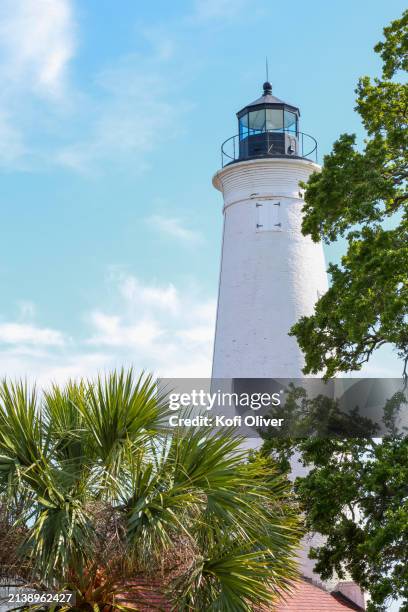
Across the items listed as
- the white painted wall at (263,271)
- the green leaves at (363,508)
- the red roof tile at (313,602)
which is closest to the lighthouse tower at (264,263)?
the white painted wall at (263,271)

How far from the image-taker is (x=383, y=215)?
596 inches

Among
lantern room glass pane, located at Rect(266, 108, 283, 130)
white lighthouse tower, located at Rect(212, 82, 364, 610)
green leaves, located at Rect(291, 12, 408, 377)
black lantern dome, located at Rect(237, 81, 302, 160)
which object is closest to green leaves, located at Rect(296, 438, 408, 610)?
green leaves, located at Rect(291, 12, 408, 377)

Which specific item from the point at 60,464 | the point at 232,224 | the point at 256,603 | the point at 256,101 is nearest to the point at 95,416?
the point at 60,464

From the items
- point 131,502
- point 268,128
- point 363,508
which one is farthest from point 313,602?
point 268,128

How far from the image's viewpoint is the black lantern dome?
26.5 metres

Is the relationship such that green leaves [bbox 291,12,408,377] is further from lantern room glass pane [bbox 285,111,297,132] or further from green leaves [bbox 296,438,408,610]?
lantern room glass pane [bbox 285,111,297,132]

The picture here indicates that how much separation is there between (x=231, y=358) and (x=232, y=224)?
372 cm

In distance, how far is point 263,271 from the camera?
2470 cm

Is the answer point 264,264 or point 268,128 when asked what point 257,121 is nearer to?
point 268,128

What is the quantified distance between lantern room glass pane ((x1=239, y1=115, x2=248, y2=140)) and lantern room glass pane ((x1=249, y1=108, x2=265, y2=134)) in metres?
0.13

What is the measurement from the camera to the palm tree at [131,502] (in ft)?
34.9

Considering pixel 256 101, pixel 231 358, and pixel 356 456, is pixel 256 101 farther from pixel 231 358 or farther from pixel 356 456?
pixel 356 456

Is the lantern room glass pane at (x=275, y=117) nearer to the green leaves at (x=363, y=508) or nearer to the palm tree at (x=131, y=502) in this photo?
the green leaves at (x=363, y=508)

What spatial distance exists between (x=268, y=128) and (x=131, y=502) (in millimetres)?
17431
